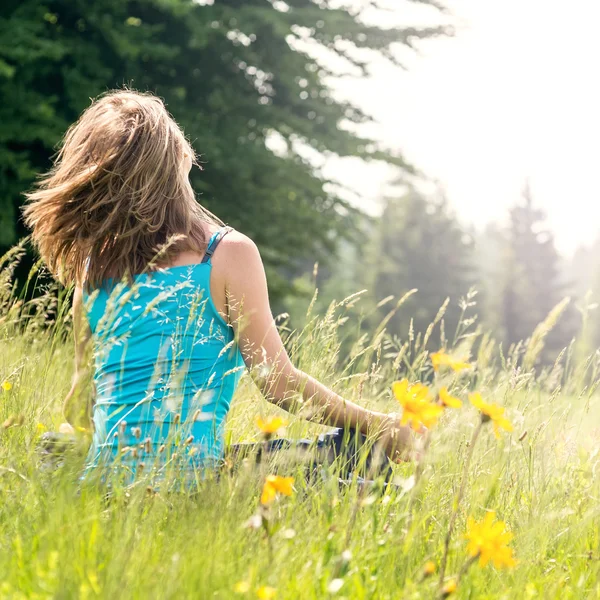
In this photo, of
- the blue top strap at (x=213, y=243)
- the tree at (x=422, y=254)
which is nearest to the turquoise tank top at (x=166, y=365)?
the blue top strap at (x=213, y=243)

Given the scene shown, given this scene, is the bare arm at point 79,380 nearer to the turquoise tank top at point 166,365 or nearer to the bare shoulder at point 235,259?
the turquoise tank top at point 166,365

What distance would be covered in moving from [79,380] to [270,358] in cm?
58

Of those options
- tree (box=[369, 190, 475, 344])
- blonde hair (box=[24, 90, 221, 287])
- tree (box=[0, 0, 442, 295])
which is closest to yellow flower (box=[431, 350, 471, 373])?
blonde hair (box=[24, 90, 221, 287])

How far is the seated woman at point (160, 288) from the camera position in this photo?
2.01m

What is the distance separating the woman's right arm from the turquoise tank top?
0.06 metres

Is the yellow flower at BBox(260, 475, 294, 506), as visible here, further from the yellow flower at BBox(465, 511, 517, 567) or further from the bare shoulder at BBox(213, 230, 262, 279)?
the bare shoulder at BBox(213, 230, 262, 279)

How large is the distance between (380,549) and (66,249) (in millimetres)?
1428

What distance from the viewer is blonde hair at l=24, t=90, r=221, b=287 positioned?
2184mm

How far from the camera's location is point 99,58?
8484 mm

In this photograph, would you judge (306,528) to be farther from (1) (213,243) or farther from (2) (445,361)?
(1) (213,243)

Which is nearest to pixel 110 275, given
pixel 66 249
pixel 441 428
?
pixel 66 249

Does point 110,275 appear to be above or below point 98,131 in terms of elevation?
below

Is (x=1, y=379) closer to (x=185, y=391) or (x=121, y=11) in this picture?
(x=185, y=391)

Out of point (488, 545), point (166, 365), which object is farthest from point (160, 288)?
point (488, 545)
